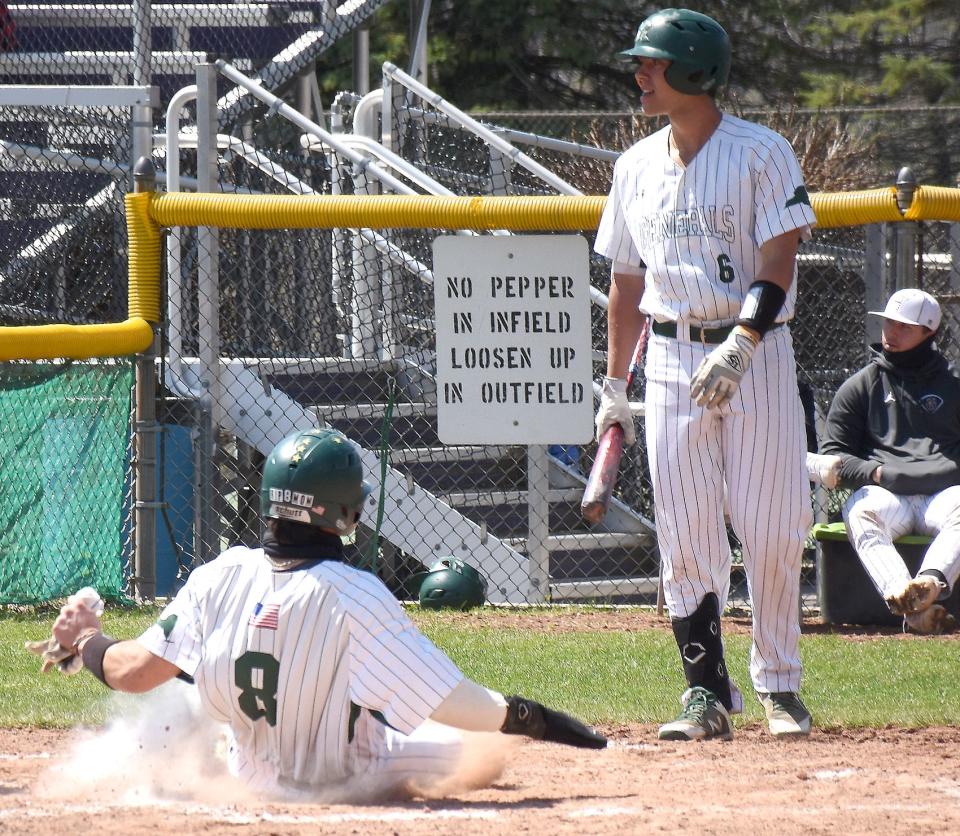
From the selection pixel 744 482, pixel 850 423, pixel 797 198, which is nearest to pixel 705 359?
pixel 744 482

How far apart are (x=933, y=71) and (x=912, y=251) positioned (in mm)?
12500

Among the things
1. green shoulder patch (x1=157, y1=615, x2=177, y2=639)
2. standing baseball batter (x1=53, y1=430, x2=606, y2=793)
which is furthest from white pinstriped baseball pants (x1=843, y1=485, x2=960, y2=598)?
green shoulder patch (x1=157, y1=615, x2=177, y2=639)

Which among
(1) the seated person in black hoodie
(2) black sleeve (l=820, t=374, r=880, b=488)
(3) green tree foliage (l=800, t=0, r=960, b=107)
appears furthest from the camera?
(3) green tree foliage (l=800, t=0, r=960, b=107)

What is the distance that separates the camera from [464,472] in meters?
8.88

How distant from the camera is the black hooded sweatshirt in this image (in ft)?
21.9

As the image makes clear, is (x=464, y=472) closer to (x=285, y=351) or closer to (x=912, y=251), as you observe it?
(x=285, y=351)

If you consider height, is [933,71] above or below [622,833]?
above

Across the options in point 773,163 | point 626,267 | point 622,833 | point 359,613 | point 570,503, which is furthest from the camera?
point 570,503

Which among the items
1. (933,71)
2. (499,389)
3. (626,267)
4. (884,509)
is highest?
(933,71)

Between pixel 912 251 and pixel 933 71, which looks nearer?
pixel 912 251

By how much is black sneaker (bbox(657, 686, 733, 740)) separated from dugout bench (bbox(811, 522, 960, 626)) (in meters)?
2.57

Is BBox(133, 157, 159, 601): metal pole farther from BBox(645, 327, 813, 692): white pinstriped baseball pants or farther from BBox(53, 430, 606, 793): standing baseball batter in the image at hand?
BBox(53, 430, 606, 793): standing baseball batter

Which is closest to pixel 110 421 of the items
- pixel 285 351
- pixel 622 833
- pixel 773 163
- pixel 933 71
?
pixel 285 351

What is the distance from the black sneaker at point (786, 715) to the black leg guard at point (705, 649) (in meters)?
0.14
